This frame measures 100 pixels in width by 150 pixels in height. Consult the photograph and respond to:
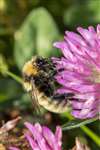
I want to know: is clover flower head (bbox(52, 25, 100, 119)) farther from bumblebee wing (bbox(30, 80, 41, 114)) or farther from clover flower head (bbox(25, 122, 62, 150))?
bumblebee wing (bbox(30, 80, 41, 114))

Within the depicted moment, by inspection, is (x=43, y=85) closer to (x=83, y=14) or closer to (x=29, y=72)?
(x=29, y=72)

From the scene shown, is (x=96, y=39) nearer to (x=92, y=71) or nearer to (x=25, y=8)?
(x=92, y=71)

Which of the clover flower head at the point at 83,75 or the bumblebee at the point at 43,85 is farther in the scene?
the bumblebee at the point at 43,85

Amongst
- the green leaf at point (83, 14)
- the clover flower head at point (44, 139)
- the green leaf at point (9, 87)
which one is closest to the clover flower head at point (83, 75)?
the clover flower head at point (44, 139)

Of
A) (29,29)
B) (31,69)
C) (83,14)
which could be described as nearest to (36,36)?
A: (29,29)

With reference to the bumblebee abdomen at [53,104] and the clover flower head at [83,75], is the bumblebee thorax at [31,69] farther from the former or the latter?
the clover flower head at [83,75]
